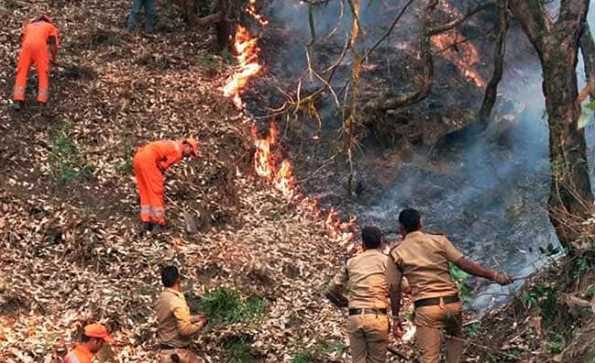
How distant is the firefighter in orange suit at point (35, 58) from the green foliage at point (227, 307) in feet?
17.2

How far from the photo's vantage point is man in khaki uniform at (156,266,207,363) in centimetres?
734

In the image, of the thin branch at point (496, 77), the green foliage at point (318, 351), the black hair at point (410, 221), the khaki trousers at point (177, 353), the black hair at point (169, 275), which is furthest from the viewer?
the thin branch at point (496, 77)

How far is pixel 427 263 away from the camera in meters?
6.85

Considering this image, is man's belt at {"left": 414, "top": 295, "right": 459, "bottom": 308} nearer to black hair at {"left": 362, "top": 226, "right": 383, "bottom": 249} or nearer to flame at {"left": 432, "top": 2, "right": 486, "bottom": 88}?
black hair at {"left": 362, "top": 226, "right": 383, "bottom": 249}

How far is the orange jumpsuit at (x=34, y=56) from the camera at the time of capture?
12602 millimetres

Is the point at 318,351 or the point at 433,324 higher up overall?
the point at 433,324

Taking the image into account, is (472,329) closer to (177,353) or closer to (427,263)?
(427,263)

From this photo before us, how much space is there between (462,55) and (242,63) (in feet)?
17.8

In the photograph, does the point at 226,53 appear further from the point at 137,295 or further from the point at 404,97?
the point at 137,295

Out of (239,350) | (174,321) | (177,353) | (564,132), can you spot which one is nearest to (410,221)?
(564,132)

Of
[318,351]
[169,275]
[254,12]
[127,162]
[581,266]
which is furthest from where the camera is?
[254,12]

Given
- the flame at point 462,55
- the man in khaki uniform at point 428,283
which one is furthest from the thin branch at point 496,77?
the man in khaki uniform at point 428,283

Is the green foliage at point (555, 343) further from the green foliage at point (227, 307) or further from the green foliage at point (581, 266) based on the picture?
the green foliage at point (227, 307)

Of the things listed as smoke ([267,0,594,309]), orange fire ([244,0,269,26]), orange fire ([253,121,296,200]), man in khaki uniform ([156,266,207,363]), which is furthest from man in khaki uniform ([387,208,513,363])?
orange fire ([244,0,269,26])
